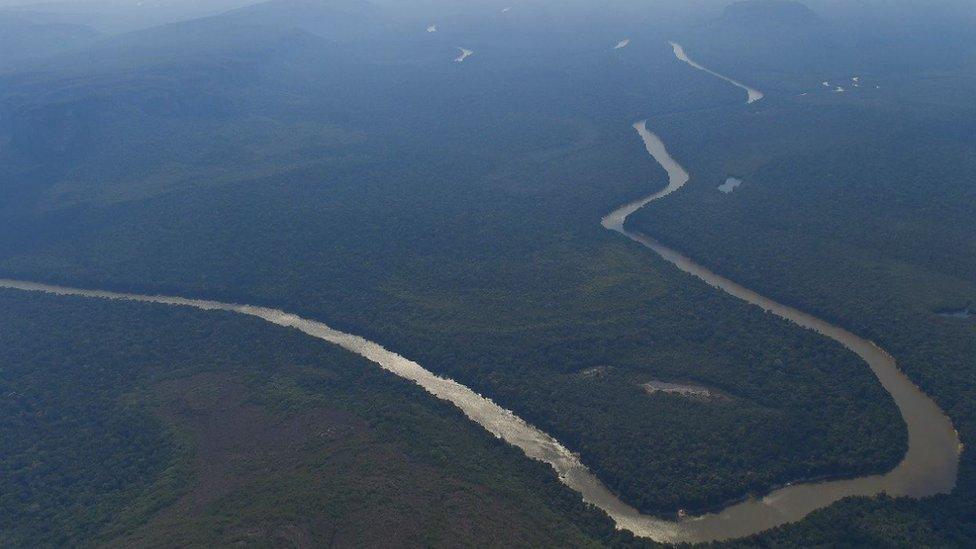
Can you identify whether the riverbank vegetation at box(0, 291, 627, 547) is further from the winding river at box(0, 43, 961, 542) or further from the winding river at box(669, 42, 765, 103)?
the winding river at box(669, 42, 765, 103)

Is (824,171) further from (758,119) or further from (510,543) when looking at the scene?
(510,543)

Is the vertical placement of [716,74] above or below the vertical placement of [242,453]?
below

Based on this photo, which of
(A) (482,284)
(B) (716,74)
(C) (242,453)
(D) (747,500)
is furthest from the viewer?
(B) (716,74)

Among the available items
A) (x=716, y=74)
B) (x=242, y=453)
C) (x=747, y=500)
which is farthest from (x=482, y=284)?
(x=716, y=74)

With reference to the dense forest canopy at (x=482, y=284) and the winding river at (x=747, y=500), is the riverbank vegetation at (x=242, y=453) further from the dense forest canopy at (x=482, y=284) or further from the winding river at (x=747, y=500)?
the winding river at (x=747, y=500)

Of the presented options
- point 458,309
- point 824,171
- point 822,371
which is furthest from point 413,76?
point 822,371

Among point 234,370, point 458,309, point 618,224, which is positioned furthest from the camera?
point 618,224

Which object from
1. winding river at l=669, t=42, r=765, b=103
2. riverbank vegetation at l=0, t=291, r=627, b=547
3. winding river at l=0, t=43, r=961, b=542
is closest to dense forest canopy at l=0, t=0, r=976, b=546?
riverbank vegetation at l=0, t=291, r=627, b=547

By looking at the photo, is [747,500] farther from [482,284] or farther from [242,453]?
[482,284]

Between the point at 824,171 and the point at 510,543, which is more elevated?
the point at 510,543
